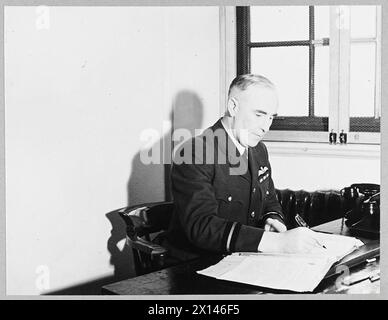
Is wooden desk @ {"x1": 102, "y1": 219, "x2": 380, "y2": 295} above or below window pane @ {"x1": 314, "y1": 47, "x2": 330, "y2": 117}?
below

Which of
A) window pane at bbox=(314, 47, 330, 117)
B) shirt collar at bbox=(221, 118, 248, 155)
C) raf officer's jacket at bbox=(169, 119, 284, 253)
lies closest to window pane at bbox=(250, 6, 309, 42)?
window pane at bbox=(314, 47, 330, 117)

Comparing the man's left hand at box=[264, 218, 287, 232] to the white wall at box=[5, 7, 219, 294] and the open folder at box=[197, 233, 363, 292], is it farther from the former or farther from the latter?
the white wall at box=[5, 7, 219, 294]

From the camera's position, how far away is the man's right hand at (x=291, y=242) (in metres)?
1.56

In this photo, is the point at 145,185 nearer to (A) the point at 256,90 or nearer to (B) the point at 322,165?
(B) the point at 322,165

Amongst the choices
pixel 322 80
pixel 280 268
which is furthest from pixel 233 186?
pixel 322 80

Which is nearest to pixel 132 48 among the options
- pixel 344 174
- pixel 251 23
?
pixel 251 23

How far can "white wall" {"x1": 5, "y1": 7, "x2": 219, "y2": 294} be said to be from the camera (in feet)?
6.72

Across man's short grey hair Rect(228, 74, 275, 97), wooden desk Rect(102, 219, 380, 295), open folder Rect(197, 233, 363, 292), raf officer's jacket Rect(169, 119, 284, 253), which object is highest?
man's short grey hair Rect(228, 74, 275, 97)

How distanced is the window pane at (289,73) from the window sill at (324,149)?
213 millimetres

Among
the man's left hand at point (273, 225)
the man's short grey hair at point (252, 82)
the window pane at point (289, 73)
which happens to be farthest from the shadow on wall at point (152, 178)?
the man's short grey hair at point (252, 82)

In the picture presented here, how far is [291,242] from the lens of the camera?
156cm

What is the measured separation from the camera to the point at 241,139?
1952 millimetres

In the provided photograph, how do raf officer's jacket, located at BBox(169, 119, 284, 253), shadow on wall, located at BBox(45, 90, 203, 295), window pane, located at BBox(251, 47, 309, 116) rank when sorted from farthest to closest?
window pane, located at BBox(251, 47, 309, 116)
shadow on wall, located at BBox(45, 90, 203, 295)
raf officer's jacket, located at BBox(169, 119, 284, 253)

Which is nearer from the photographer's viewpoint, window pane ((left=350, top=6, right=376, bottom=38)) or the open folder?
the open folder
